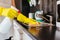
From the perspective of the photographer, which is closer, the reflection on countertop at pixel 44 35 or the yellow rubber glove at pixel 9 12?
the reflection on countertop at pixel 44 35

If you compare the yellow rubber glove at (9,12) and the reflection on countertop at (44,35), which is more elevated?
the yellow rubber glove at (9,12)

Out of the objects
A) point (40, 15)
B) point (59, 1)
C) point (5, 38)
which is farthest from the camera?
point (5, 38)

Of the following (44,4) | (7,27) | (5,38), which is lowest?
(5,38)

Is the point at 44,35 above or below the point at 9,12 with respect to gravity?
below

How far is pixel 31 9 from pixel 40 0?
409 mm

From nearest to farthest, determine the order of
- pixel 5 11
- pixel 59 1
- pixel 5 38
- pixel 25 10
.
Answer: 1. pixel 59 1
2. pixel 5 11
3. pixel 5 38
4. pixel 25 10

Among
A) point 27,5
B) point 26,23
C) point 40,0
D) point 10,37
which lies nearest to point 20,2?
point 27,5

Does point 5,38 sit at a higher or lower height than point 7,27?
lower

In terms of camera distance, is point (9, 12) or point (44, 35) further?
point (9, 12)

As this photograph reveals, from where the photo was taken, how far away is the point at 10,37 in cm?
210

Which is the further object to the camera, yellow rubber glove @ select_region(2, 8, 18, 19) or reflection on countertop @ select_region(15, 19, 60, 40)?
yellow rubber glove @ select_region(2, 8, 18, 19)

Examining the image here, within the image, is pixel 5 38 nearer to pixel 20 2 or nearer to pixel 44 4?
pixel 44 4

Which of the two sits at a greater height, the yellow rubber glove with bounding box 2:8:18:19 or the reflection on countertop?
the yellow rubber glove with bounding box 2:8:18:19

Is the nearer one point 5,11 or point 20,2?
point 5,11
